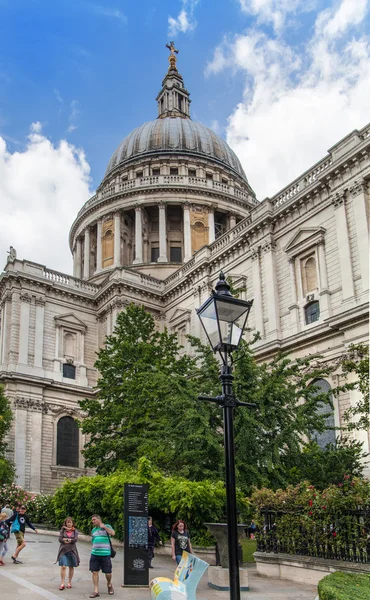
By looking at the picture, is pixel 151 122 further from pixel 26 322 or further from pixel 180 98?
pixel 26 322

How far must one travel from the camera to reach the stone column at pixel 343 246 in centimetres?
2820

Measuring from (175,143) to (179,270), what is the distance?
25.1 m

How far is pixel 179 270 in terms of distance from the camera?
1751 inches

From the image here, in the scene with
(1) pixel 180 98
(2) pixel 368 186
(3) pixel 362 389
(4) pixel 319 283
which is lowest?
(3) pixel 362 389

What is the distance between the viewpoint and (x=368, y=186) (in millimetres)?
28625

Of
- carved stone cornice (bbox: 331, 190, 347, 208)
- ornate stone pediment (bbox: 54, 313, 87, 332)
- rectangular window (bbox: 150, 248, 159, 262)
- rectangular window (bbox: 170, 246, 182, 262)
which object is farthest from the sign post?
rectangular window (bbox: 150, 248, 159, 262)

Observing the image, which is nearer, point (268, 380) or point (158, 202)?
point (268, 380)

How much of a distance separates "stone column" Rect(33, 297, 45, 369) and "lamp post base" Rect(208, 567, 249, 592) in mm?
28625

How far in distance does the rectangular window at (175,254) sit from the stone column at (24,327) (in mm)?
18266

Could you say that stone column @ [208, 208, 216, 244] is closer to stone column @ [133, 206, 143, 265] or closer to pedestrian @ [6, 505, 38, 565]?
stone column @ [133, 206, 143, 265]

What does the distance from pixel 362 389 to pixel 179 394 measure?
21.9ft

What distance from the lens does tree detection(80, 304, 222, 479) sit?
19906mm

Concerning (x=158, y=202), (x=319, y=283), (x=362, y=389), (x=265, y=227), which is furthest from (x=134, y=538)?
(x=158, y=202)

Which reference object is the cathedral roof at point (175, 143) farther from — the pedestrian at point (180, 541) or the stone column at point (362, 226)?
the pedestrian at point (180, 541)
